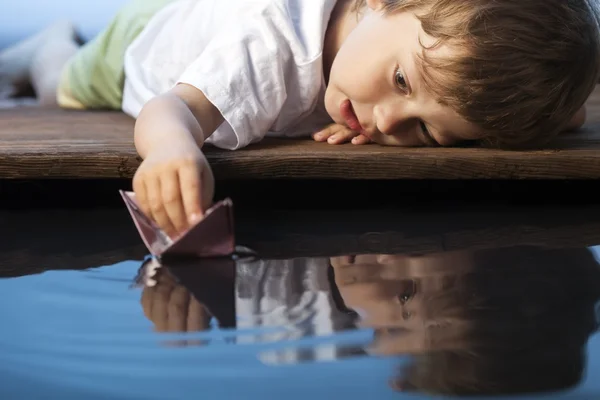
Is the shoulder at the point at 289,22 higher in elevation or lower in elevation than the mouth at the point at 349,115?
higher

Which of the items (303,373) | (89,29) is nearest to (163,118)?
(303,373)

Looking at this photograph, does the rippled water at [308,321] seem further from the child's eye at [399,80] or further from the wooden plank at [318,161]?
the child's eye at [399,80]

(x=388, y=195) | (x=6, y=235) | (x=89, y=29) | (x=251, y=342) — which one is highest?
(x=251, y=342)

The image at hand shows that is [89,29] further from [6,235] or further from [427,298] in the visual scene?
[427,298]

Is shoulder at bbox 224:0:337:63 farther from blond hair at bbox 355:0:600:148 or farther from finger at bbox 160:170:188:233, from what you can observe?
finger at bbox 160:170:188:233

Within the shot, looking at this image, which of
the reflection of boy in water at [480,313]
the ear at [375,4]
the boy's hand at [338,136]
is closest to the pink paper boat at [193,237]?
the reflection of boy in water at [480,313]

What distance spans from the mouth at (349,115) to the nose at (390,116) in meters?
0.06

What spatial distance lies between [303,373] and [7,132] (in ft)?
2.91

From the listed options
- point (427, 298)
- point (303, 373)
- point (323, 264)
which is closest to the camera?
point (303, 373)

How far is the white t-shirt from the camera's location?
117 cm

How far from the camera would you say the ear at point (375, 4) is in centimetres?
124

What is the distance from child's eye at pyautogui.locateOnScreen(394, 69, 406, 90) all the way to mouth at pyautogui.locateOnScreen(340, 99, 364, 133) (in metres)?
0.10

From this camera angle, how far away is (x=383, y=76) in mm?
1154

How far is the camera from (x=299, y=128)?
136cm
